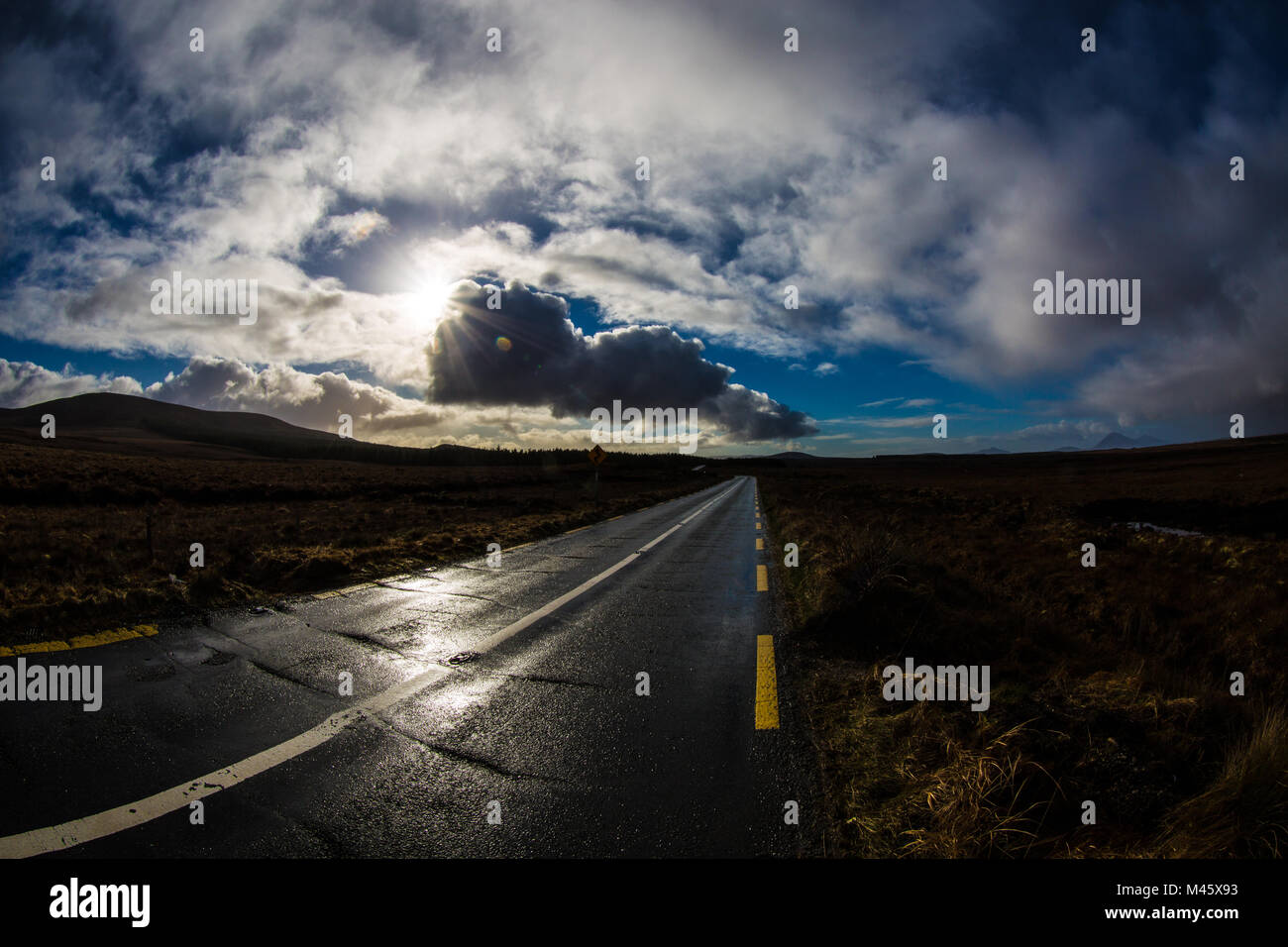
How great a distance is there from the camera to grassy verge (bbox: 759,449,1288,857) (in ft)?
8.01

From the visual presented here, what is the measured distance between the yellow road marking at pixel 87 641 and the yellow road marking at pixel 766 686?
5.81m

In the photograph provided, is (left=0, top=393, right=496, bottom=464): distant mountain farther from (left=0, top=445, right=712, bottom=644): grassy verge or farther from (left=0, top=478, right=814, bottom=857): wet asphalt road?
(left=0, top=478, right=814, bottom=857): wet asphalt road

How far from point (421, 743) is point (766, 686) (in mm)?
2701

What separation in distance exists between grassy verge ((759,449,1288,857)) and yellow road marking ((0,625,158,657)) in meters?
6.29

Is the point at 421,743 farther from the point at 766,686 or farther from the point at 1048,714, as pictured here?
the point at 1048,714

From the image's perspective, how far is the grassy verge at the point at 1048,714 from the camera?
8.01 feet

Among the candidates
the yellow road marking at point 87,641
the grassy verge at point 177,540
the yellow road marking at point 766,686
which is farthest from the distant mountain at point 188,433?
the yellow road marking at point 766,686

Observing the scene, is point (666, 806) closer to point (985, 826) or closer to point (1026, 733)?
point (985, 826)

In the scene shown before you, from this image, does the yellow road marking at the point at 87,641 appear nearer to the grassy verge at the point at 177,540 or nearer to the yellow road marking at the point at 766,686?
the grassy verge at the point at 177,540

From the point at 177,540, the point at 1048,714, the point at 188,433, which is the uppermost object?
the point at 188,433

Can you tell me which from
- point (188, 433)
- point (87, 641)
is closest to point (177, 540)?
point (87, 641)

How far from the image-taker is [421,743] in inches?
131
